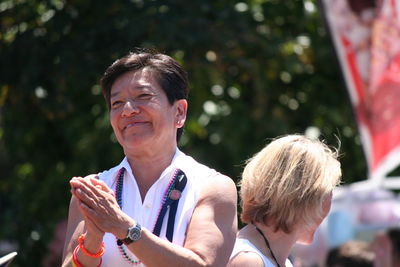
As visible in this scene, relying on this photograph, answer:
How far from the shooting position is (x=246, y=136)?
716cm

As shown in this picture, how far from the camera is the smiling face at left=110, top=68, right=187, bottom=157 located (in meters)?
2.81

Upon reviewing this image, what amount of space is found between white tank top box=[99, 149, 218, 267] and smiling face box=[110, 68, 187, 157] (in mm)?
83

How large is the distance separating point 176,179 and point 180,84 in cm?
31

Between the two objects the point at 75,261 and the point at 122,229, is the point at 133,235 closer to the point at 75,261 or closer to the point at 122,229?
the point at 122,229

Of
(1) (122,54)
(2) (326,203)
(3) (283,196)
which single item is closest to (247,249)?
(3) (283,196)

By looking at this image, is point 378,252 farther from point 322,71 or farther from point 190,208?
point 322,71

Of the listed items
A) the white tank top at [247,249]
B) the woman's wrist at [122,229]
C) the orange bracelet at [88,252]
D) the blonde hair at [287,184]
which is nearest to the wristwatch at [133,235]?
the woman's wrist at [122,229]

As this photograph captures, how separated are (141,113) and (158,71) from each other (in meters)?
0.15

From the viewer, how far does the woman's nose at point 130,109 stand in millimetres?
2803

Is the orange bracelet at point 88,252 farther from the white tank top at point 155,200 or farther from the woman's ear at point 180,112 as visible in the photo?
the woman's ear at point 180,112

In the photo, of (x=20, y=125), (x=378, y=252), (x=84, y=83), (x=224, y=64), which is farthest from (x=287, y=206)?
(x=20, y=125)

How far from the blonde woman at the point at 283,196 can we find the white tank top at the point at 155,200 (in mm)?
236

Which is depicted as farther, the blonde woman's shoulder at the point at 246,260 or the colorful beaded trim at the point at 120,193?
the blonde woman's shoulder at the point at 246,260

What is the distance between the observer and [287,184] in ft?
9.81
